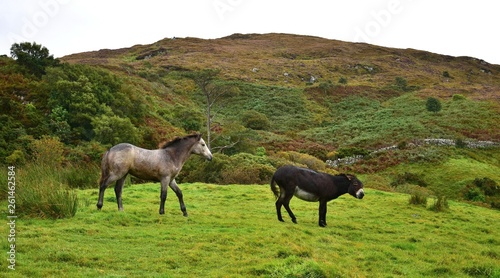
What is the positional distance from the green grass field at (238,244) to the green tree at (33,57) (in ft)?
88.7

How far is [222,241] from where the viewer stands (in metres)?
9.78

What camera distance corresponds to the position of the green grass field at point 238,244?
769 cm

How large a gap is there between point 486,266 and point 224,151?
2913 centimetres

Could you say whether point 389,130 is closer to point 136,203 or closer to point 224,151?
point 224,151

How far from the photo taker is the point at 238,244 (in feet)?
31.3

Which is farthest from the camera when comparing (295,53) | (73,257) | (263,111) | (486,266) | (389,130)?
(295,53)

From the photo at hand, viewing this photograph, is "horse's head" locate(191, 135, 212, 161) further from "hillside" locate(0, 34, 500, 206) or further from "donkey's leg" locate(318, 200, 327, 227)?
"hillside" locate(0, 34, 500, 206)

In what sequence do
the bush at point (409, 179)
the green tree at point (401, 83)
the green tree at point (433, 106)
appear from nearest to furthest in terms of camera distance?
1. the bush at point (409, 179)
2. the green tree at point (433, 106)
3. the green tree at point (401, 83)

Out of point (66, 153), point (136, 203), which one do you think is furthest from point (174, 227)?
point (66, 153)

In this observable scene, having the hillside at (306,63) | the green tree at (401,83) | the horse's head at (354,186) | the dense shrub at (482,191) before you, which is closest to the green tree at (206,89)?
the dense shrub at (482,191)

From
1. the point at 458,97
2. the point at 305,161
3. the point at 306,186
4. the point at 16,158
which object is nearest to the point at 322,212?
the point at 306,186

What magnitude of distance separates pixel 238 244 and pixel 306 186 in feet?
13.7

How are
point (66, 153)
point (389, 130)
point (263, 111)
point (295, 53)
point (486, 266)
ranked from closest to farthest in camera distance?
point (486, 266) < point (66, 153) < point (389, 130) < point (263, 111) < point (295, 53)

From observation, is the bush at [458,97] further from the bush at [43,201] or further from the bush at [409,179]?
the bush at [43,201]
